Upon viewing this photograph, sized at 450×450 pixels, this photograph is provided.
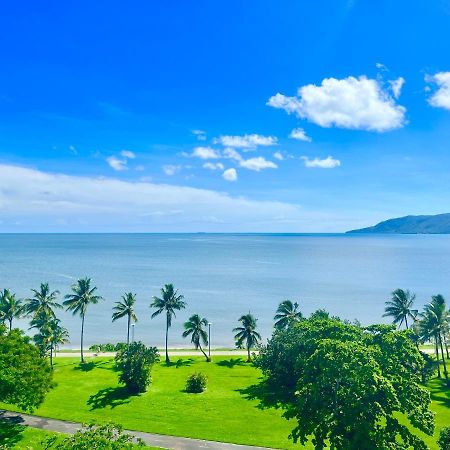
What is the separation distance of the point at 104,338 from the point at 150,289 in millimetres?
68799

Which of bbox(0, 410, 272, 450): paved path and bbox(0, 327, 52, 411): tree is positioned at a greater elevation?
bbox(0, 327, 52, 411): tree

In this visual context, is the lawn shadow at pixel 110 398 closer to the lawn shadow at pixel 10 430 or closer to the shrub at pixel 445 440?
the lawn shadow at pixel 10 430

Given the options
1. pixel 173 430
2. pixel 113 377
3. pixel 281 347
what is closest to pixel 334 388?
pixel 173 430

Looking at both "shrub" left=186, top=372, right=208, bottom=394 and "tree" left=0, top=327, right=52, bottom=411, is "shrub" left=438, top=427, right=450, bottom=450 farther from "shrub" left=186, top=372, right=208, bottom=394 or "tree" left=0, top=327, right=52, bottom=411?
"tree" left=0, top=327, right=52, bottom=411

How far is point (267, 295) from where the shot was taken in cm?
17338

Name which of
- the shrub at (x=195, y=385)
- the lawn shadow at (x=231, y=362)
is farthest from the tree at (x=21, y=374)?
the lawn shadow at (x=231, y=362)

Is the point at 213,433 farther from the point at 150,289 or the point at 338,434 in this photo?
the point at 150,289

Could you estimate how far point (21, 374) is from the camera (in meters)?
42.2

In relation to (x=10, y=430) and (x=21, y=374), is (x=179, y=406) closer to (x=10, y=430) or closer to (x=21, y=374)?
(x=10, y=430)

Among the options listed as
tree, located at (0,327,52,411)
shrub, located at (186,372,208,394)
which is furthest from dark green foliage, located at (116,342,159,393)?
tree, located at (0,327,52,411)

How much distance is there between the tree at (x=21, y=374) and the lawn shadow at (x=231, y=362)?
38182mm

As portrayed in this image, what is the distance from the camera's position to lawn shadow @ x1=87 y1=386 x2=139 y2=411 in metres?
54.1

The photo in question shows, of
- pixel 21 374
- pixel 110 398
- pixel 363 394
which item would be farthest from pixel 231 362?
pixel 363 394

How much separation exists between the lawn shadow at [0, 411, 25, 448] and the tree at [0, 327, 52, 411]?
2963mm
